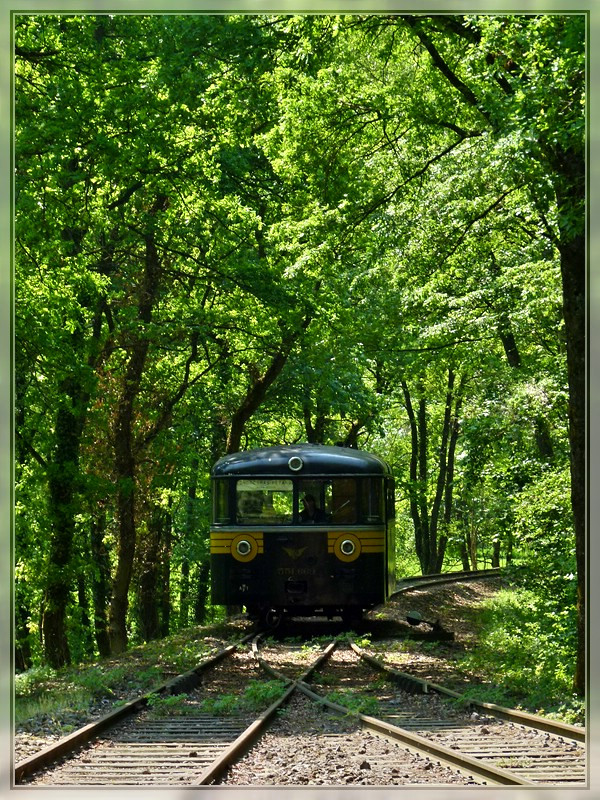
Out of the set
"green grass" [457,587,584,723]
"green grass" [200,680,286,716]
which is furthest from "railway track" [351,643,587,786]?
"green grass" [200,680,286,716]

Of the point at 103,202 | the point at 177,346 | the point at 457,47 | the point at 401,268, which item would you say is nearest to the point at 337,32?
the point at 457,47

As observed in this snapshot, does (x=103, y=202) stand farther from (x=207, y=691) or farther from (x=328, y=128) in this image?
(x=207, y=691)

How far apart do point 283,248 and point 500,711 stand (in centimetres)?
656

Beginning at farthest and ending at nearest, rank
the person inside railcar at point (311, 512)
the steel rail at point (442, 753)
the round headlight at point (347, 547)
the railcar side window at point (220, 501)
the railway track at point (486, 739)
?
the railcar side window at point (220, 501)
the person inside railcar at point (311, 512)
the round headlight at point (347, 547)
the railway track at point (486, 739)
the steel rail at point (442, 753)

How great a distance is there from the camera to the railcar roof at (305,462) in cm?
1374

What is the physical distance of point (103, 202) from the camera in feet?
45.4

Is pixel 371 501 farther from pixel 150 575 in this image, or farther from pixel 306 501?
pixel 150 575

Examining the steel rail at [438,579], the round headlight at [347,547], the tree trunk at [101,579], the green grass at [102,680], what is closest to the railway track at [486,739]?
the green grass at [102,680]

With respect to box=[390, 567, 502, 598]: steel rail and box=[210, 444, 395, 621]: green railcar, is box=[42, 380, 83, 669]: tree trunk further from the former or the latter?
box=[390, 567, 502, 598]: steel rail

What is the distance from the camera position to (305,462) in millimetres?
13719

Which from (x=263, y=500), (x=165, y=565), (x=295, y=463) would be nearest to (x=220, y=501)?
(x=263, y=500)

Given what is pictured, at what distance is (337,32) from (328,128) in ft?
5.79

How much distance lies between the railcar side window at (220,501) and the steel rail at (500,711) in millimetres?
4040

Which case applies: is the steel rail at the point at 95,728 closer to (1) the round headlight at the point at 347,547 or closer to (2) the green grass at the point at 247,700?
(2) the green grass at the point at 247,700
